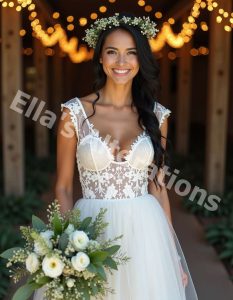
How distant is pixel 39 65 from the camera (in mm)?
9898

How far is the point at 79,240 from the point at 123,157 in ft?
2.10

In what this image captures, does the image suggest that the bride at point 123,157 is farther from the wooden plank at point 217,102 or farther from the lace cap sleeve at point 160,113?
the wooden plank at point 217,102

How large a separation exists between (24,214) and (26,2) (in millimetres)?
3379

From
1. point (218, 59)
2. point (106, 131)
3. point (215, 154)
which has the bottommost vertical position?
point (215, 154)

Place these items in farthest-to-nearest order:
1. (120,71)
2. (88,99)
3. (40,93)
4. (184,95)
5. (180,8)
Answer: (184,95) < (40,93) < (180,8) < (88,99) < (120,71)

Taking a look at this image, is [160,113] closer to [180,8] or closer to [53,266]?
[53,266]

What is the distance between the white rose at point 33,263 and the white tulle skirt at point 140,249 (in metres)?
0.52

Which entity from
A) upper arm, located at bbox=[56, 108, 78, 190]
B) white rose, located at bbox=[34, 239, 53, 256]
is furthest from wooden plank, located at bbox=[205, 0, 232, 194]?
white rose, located at bbox=[34, 239, 53, 256]

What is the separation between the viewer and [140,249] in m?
2.30

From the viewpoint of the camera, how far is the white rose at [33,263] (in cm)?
177

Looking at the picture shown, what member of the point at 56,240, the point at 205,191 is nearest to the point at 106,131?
the point at 56,240

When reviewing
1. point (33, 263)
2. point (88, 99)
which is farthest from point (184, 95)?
point (33, 263)

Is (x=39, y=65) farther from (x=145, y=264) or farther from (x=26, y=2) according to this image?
(x=145, y=264)

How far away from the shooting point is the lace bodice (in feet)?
7.47
